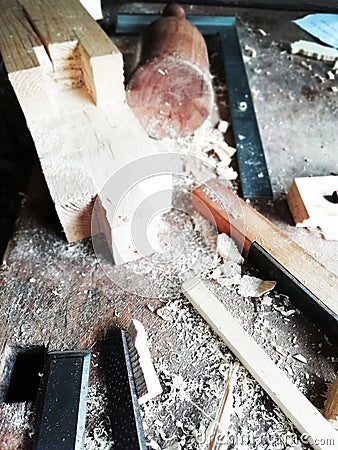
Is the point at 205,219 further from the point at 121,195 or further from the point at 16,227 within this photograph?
the point at 16,227

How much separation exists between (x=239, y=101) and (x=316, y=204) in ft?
1.79

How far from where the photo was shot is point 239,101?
4.83ft

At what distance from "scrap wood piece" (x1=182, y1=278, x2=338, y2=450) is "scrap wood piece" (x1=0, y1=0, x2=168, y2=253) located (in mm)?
281

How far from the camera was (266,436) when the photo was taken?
78cm

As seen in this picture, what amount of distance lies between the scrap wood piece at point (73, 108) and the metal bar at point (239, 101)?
1.02 feet

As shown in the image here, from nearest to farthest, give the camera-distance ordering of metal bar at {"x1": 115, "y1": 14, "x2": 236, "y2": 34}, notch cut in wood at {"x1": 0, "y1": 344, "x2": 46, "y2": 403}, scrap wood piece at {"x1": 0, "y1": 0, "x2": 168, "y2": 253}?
notch cut in wood at {"x1": 0, "y1": 344, "x2": 46, "y2": 403}
scrap wood piece at {"x1": 0, "y1": 0, "x2": 168, "y2": 253}
metal bar at {"x1": 115, "y1": 14, "x2": 236, "y2": 34}

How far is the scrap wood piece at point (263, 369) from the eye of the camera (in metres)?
0.76

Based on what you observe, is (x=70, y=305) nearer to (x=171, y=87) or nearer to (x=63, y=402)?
(x=63, y=402)

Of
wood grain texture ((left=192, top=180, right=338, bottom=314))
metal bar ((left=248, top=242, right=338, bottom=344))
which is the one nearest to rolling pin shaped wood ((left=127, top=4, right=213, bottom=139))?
wood grain texture ((left=192, top=180, right=338, bottom=314))

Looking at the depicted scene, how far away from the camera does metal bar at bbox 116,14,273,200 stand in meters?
1.22

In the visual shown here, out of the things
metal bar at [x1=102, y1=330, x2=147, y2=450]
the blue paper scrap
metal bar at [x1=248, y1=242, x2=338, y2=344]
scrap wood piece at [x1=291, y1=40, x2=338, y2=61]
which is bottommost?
metal bar at [x1=102, y1=330, x2=147, y2=450]

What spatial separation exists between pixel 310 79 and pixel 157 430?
1.28 m

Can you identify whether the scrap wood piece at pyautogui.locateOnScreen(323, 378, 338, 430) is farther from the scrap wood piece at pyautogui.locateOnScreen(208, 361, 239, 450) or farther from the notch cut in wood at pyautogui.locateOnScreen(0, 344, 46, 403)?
the notch cut in wood at pyautogui.locateOnScreen(0, 344, 46, 403)

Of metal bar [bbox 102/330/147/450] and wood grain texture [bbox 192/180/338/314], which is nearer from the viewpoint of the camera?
metal bar [bbox 102/330/147/450]
